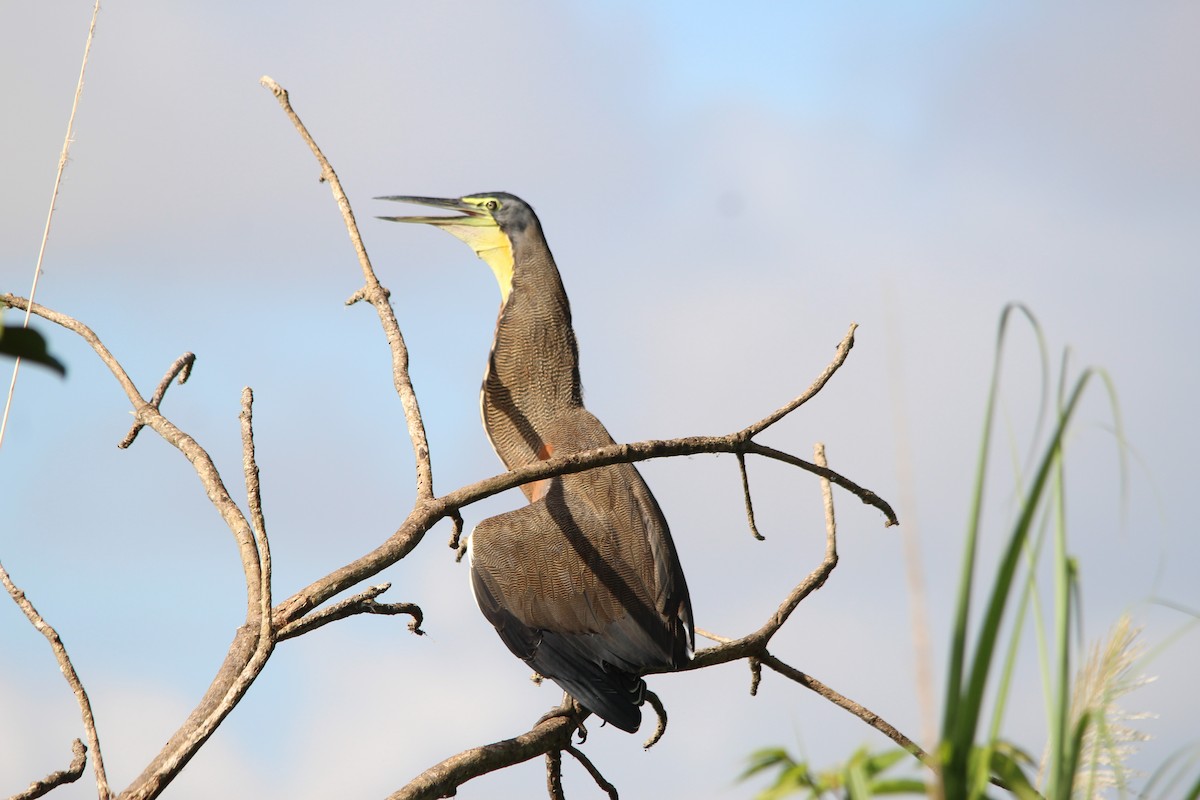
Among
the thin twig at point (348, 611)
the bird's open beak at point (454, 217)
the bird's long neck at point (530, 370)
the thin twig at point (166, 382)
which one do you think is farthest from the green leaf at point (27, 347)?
the bird's open beak at point (454, 217)

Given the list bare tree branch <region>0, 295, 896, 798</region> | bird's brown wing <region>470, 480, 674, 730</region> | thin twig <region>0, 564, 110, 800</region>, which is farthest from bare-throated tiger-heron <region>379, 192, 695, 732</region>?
thin twig <region>0, 564, 110, 800</region>

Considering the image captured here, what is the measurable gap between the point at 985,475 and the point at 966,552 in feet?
0.27

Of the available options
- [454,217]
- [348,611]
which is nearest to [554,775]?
[348,611]

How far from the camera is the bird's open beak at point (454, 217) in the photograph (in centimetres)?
470

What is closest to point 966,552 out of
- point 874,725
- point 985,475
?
point 985,475

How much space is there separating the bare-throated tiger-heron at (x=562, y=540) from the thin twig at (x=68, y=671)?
57.5 inches

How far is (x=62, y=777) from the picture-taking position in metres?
2.46

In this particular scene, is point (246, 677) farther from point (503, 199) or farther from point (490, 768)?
point (503, 199)

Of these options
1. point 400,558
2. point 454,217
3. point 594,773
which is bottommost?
point 594,773

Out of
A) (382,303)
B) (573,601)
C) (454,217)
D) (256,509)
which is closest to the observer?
(256,509)

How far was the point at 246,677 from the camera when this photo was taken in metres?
2.35

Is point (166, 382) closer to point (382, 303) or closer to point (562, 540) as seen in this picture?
point (382, 303)

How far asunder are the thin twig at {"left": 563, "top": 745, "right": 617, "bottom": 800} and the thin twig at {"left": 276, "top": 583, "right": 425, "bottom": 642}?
2.55 ft

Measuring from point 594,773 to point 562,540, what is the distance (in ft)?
2.52
